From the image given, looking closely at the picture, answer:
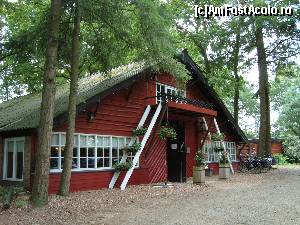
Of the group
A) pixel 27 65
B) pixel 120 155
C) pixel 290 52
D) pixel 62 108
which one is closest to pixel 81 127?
pixel 62 108

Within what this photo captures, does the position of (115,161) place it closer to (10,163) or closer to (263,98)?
(10,163)

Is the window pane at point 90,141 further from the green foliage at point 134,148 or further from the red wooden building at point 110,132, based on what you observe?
the green foliage at point 134,148

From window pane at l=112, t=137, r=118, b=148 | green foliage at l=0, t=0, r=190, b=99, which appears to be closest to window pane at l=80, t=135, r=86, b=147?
window pane at l=112, t=137, r=118, b=148

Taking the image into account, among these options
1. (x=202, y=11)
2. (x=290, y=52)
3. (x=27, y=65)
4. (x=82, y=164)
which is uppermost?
(x=202, y=11)

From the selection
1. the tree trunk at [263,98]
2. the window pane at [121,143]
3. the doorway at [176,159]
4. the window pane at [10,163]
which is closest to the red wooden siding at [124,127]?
the window pane at [121,143]

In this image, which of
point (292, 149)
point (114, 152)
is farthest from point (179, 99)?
point (292, 149)

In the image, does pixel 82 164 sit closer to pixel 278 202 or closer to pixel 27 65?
pixel 27 65

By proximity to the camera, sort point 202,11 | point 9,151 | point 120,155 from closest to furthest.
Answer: point 9,151 < point 120,155 < point 202,11

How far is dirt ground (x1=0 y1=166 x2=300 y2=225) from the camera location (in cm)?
855

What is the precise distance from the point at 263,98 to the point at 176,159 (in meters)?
10.9

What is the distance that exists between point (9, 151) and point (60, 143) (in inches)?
104

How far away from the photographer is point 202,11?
30.0 metres

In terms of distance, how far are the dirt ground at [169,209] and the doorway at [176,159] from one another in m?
3.99

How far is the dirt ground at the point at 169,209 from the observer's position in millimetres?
8555
